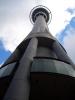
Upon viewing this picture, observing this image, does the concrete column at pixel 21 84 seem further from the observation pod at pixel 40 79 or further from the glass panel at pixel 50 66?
the glass panel at pixel 50 66

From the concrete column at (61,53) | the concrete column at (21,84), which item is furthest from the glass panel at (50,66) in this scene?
the concrete column at (61,53)

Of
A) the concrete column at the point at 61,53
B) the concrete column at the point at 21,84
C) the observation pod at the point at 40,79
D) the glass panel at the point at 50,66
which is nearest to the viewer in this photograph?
the concrete column at the point at 21,84

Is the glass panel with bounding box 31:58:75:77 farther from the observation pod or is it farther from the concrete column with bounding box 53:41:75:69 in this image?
the concrete column with bounding box 53:41:75:69

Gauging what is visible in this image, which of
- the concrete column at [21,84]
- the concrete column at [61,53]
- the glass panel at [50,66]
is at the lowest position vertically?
the concrete column at [21,84]

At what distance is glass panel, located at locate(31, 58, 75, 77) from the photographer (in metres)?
23.6

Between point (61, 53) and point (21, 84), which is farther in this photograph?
point (61, 53)

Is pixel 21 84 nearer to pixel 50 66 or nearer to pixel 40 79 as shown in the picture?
pixel 40 79

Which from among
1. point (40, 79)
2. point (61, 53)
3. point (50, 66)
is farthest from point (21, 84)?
point (61, 53)

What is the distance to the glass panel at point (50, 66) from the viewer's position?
2363cm

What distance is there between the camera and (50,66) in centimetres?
2458

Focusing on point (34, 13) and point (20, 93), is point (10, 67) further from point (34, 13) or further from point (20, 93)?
point (34, 13)

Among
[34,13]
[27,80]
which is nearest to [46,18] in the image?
[34,13]

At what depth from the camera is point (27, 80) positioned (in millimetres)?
22016

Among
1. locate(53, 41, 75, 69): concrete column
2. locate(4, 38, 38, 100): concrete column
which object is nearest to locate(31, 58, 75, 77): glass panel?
locate(4, 38, 38, 100): concrete column
